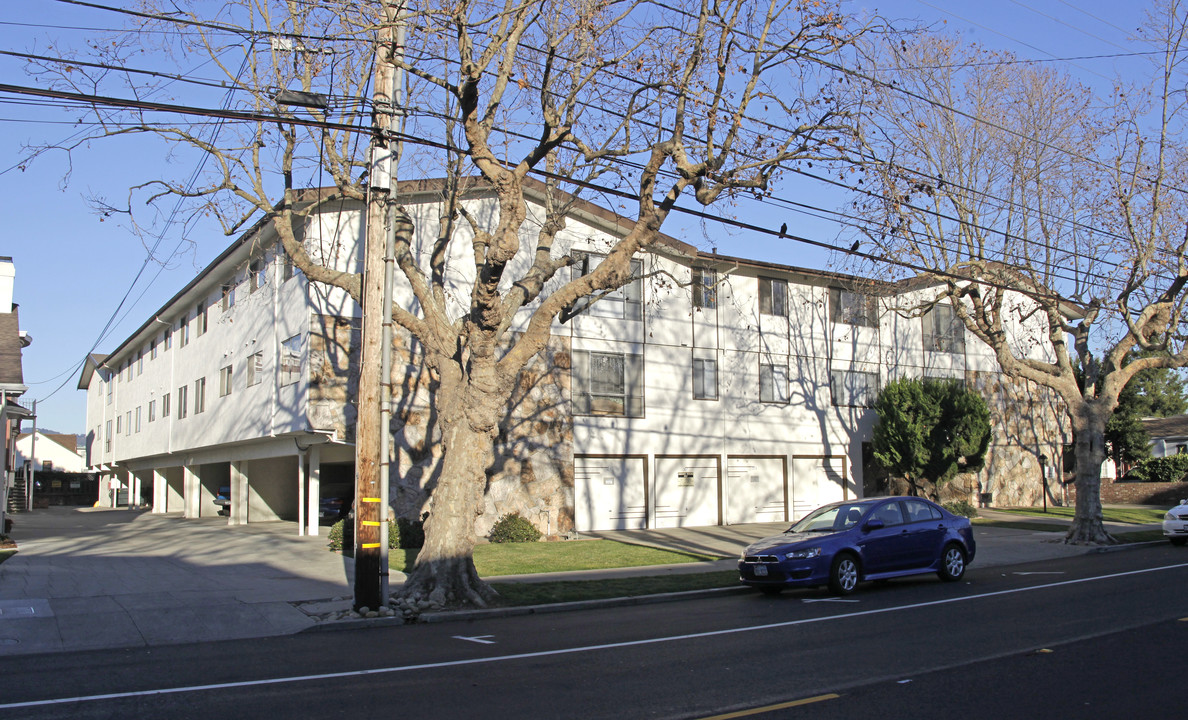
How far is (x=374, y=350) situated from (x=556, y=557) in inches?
354

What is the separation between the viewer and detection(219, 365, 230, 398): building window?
27.6 m

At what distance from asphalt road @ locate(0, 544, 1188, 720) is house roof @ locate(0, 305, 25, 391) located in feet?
39.5

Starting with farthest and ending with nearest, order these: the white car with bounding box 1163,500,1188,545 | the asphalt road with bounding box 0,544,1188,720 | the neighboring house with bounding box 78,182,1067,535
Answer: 1. the neighboring house with bounding box 78,182,1067,535
2. the white car with bounding box 1163,500,1188,545
3. the asphalt road with bounding box 0,544,1188,720

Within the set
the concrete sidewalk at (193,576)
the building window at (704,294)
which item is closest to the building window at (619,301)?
the building window at (704,294)

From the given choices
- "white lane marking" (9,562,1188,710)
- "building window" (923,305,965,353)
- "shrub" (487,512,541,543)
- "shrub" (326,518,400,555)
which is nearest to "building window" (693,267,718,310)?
"shrub" (487,512,541,543)

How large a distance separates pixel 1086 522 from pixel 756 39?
16.2 metres

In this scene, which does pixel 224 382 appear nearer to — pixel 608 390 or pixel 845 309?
pixel 608 390

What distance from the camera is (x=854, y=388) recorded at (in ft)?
109

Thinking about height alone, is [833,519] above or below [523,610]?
above

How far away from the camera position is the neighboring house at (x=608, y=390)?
23.1 m

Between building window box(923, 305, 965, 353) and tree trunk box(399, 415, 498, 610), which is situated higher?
building window box(923, 305, 965, 353)

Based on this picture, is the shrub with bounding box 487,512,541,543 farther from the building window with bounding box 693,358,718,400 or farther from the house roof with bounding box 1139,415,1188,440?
the house roof with bounding box 1139,415,1188,440

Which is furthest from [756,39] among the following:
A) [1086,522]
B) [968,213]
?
[1086,522]

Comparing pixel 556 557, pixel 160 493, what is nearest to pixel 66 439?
pixel 160 493
